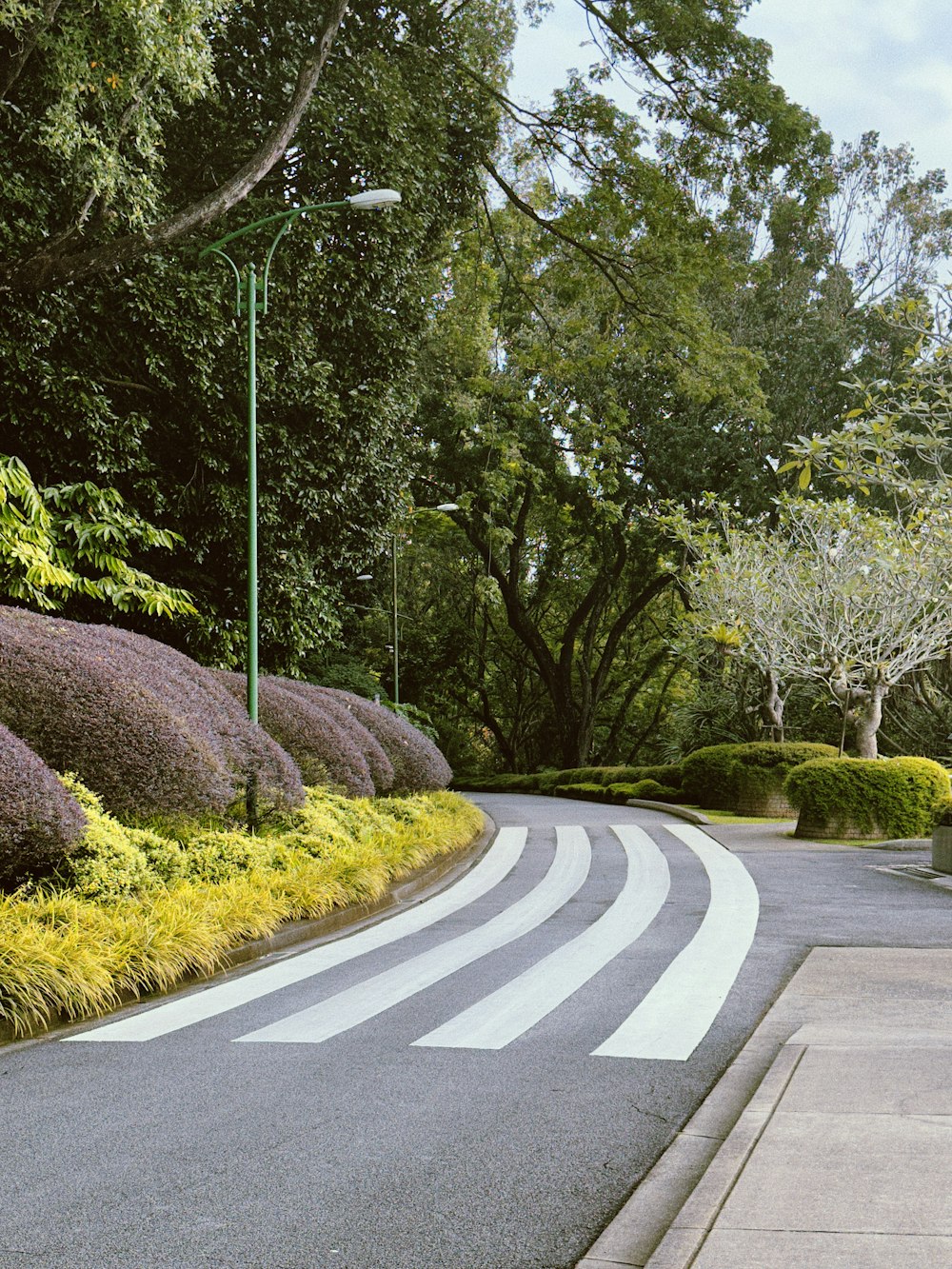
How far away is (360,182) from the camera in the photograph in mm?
18125

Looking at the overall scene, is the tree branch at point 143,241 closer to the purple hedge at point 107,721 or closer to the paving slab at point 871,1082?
the purple hedge at point 107,721

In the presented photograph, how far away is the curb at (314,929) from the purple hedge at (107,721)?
5.25ft

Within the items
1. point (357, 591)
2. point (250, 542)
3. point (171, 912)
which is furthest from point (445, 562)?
point (171, 912)

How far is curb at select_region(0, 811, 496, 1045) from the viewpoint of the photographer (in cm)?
691

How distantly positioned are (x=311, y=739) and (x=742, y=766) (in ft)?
41.6

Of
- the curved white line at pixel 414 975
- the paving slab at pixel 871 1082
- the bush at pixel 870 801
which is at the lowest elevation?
the curved white line at pixel 414 975

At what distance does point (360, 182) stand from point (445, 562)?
2572cm

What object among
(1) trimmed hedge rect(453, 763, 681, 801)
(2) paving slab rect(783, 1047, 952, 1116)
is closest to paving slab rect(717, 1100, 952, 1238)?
(2) paving slab rect(783, 1047, 952, 1116)

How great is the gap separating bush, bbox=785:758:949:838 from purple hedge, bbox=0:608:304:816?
11.2 metres

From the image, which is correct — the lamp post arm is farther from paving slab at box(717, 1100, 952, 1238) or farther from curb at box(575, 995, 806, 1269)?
paving slab at box(717, 1100, 952, 1238)

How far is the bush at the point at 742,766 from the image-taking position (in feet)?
84.9

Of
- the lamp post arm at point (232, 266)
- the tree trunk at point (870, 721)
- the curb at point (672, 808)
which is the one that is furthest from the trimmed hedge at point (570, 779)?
the lamp post arm at point (232, 266)

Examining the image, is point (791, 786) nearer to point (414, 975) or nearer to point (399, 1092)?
point (414, 975)

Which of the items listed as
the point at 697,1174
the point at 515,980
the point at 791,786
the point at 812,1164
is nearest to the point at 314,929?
the point at 515,980
